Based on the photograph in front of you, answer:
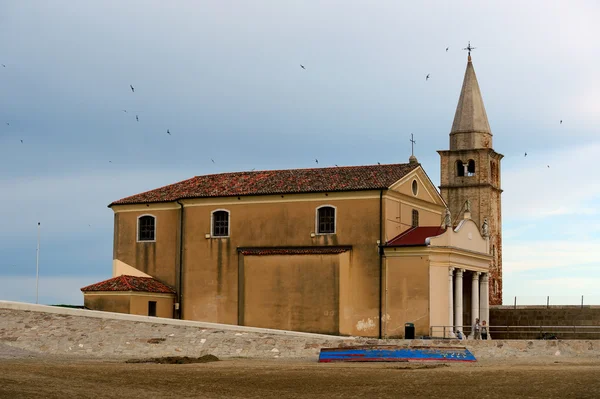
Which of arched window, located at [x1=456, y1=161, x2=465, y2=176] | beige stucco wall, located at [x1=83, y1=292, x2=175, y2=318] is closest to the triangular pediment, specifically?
beige stucco wall, located at [x1=83, y1=292, x2=175, y2=318]

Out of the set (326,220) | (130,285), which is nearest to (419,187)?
(326,220)

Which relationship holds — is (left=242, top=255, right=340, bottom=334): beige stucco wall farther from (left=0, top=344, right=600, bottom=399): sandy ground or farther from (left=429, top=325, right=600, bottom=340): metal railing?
(left=0, top=344, right=600, bottom=399): sandy ground

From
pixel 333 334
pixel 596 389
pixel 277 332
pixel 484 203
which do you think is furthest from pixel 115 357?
pixel 484 203

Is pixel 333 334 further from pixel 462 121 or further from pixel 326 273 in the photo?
pixel 462 121

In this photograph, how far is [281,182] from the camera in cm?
5216

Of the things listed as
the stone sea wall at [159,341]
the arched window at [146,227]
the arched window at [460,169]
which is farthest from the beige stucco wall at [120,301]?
the arched window at [460,169]

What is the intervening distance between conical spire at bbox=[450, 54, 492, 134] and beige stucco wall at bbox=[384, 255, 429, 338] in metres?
30.5

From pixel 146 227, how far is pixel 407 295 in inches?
572

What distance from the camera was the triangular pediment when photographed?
5028 cm

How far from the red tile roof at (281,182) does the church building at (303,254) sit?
0.10 metres

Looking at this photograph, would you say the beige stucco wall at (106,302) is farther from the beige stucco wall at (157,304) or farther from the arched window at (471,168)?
the arched window at (471,168)

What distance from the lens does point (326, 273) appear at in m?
49.0

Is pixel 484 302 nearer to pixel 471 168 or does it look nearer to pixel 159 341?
pixel 159 341

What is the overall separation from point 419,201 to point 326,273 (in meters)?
6.67
